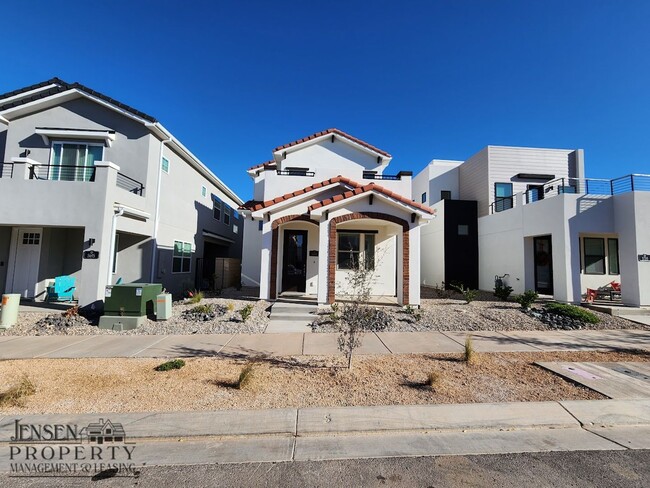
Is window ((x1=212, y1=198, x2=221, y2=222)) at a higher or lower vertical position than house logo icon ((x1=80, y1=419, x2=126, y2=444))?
higher

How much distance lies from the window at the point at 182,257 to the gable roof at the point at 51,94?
587cm

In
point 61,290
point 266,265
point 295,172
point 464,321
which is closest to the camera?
point 464,321

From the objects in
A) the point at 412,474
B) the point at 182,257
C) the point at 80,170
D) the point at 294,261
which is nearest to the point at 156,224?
the point at 182,257

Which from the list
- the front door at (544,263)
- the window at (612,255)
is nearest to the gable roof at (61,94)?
the front door at (544,263)

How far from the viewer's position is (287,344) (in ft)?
24.2

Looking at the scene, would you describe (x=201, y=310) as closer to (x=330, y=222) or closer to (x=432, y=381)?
(x=330, y=222)

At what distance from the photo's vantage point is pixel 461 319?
9.78 meters

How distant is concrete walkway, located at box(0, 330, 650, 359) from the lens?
6.75 meters

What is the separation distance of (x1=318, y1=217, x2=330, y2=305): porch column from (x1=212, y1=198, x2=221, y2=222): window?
11.6 m

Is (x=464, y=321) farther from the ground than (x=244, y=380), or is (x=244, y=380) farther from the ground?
(x=464, y=321)

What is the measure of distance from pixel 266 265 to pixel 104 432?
8.24 metres

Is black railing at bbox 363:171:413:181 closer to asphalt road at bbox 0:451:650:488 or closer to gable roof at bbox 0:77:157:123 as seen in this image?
gable roof at bbox 0:77:157:123

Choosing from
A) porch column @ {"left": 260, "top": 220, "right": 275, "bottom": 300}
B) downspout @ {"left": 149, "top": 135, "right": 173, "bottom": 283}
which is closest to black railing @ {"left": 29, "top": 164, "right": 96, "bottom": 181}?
downspout @ {"left": 149, "top": 135, "right": 173, "bottom": 283}

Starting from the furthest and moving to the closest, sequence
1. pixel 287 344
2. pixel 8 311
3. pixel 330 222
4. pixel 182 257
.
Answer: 1. pixel 182 257
2. pixel 330 222
3. pixel 8 311
4. pixel 287 344
